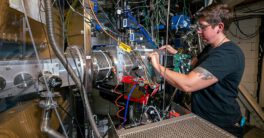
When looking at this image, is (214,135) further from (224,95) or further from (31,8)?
(31,8)

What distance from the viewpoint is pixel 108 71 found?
106 cm

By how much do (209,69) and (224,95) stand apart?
0.91 feet

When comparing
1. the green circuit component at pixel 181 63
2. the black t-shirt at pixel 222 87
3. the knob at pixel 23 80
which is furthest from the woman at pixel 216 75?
the knob at pixel 23 80

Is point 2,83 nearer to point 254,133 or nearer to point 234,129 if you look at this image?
point 234,129

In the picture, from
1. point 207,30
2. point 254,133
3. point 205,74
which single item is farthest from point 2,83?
point 254,133

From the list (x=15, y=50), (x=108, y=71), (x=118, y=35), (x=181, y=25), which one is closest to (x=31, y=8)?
(x=15, y=50)

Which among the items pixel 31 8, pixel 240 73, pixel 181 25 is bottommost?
pixel 240 73

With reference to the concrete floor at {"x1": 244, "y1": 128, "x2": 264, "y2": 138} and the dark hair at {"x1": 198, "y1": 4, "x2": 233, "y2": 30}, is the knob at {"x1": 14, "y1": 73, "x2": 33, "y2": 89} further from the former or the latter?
the concrete floor at {"x1": 244, "y1": 128, "x2": 264, "y2": 138}

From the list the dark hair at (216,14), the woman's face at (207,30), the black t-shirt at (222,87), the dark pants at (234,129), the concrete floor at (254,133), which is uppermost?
the dark hair at (216,14)

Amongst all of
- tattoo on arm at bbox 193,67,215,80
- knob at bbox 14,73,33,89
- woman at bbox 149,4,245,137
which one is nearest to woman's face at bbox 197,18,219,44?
woman at bbox 149,4,245,137

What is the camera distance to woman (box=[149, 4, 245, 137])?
971 mm

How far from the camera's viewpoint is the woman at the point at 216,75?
3.19 ft

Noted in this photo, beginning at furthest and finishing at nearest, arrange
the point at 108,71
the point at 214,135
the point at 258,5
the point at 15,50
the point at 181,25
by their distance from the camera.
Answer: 1. the point at 258,5
2. the point at 181,25
3. the point at 108,71
4. the point at 15,50
5. the point at 214,135

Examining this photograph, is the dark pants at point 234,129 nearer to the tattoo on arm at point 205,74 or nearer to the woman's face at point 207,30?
the tattoo on arm at point 205,74
